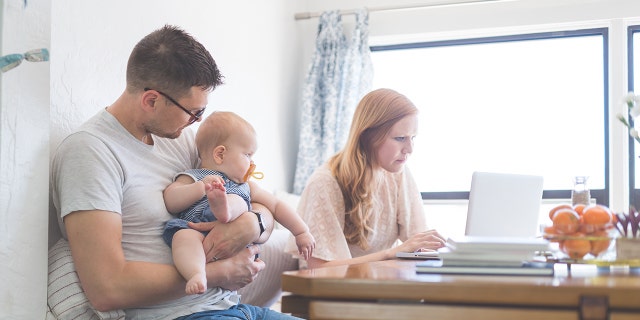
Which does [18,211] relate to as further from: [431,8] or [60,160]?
[431,8]

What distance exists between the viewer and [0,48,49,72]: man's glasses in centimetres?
174

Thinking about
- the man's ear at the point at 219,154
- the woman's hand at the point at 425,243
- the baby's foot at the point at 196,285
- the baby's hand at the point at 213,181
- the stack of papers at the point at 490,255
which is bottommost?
the baby's foot at the point at 196,285

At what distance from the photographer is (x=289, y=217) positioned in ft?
7.40

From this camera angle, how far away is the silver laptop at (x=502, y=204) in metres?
2.27

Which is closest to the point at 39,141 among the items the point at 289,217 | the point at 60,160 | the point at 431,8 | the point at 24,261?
the point at 60,160

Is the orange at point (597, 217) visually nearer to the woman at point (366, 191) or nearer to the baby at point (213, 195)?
the baby at point (213, 195)

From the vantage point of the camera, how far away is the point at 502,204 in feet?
7.61

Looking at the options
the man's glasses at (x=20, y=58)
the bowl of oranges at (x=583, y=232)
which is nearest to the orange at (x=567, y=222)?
the bowl of oranges at (x=583, y=232)

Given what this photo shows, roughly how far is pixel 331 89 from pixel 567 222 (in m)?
2.92

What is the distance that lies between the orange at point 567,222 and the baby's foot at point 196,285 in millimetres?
801

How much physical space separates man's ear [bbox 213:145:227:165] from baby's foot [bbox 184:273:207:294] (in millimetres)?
490

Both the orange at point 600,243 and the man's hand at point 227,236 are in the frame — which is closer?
the orange at point 600,243

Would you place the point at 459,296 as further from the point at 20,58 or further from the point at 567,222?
the point at 20,58

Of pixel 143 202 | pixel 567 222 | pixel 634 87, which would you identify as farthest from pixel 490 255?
pixel 634 87
